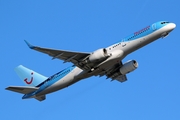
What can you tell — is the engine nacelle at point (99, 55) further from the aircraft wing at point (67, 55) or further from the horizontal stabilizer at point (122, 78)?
the horizontal stabilizer at point (122, 78)

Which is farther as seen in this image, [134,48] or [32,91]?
[32,91]

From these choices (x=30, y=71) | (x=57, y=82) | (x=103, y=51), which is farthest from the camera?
(x=30, y=71)

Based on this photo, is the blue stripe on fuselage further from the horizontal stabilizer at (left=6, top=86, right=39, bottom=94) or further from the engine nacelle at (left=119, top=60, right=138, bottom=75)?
the engine nacelle at (left=119, top=60, right=138, bottom=75)

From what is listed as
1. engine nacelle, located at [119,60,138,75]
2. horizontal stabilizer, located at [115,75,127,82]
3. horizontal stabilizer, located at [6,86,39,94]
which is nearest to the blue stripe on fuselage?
horizontal stabilizer, located at [6,86,39,94]

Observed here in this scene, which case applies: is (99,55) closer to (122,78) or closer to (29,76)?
(122,78)

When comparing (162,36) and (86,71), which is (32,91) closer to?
(86,71)

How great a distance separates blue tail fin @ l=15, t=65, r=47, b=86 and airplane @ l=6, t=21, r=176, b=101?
3.31ft

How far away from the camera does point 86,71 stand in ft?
176

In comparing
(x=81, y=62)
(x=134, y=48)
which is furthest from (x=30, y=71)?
(x=134, y=48)

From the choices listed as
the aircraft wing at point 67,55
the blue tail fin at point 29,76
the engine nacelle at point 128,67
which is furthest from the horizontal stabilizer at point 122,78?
the blue tail fin at point 29,76

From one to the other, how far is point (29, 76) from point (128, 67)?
1429cm

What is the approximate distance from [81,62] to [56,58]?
10.8 feet

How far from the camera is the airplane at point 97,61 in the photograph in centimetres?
5134

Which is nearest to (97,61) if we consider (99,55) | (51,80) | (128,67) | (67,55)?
(99,55)
